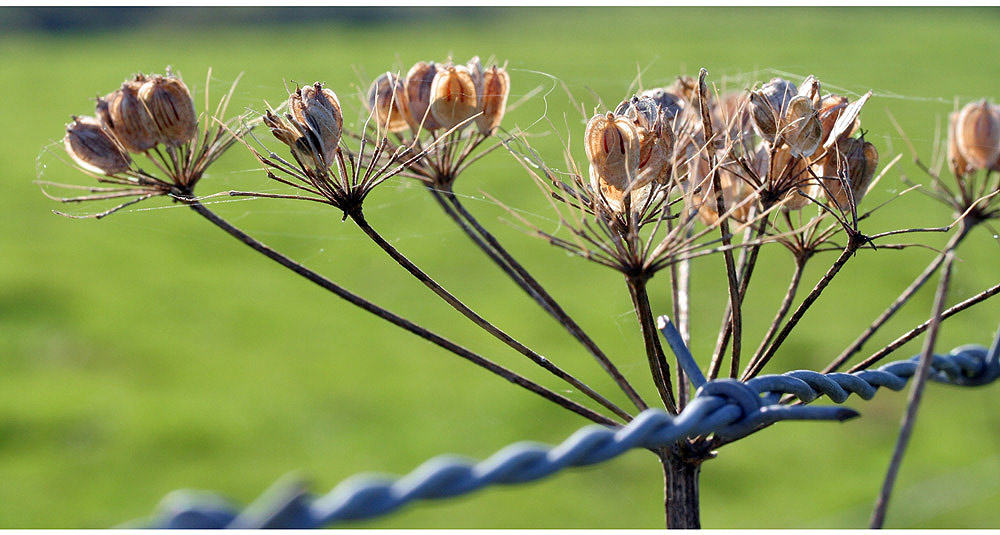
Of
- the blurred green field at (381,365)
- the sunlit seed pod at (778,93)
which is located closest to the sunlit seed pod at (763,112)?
the sunlit seed pod at (778,93)

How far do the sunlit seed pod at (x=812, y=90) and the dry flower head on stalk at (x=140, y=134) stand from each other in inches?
16.2

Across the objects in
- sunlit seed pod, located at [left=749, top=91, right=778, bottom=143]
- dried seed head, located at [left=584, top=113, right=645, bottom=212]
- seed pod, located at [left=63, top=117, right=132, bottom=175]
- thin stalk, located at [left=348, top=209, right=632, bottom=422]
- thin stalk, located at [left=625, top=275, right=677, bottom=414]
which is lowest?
thin stalk, located at [left=625, top=275, right=677, bottom=414]

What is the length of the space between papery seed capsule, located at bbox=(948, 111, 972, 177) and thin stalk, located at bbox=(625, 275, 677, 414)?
1.32ft

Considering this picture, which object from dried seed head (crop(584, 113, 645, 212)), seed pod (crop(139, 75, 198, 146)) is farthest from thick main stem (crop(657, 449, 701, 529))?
seed pod (crop(139, 75, 198, 146))

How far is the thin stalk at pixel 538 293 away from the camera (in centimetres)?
60

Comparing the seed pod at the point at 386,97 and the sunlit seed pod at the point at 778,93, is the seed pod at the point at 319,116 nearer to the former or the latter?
the seed pod at the point at 386,97

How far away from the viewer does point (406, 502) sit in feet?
1.03

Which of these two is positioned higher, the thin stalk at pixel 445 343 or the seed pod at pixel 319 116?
the seed pod at pixel 319 116

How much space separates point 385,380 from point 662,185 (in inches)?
170

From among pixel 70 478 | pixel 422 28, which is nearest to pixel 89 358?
pixel 70 478

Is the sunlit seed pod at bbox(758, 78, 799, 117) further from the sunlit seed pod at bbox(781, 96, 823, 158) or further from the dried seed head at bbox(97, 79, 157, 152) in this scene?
the dried seed head at bbox(97, 79, 157, 152)

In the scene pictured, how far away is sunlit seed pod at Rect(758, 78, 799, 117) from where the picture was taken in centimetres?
56

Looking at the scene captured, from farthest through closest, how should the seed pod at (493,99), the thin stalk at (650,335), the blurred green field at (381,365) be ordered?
the blurred green field at (381,365) → the seed pod at (493,99) → the thin stalk at (650,335)

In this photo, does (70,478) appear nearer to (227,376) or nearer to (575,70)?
(227,376)
